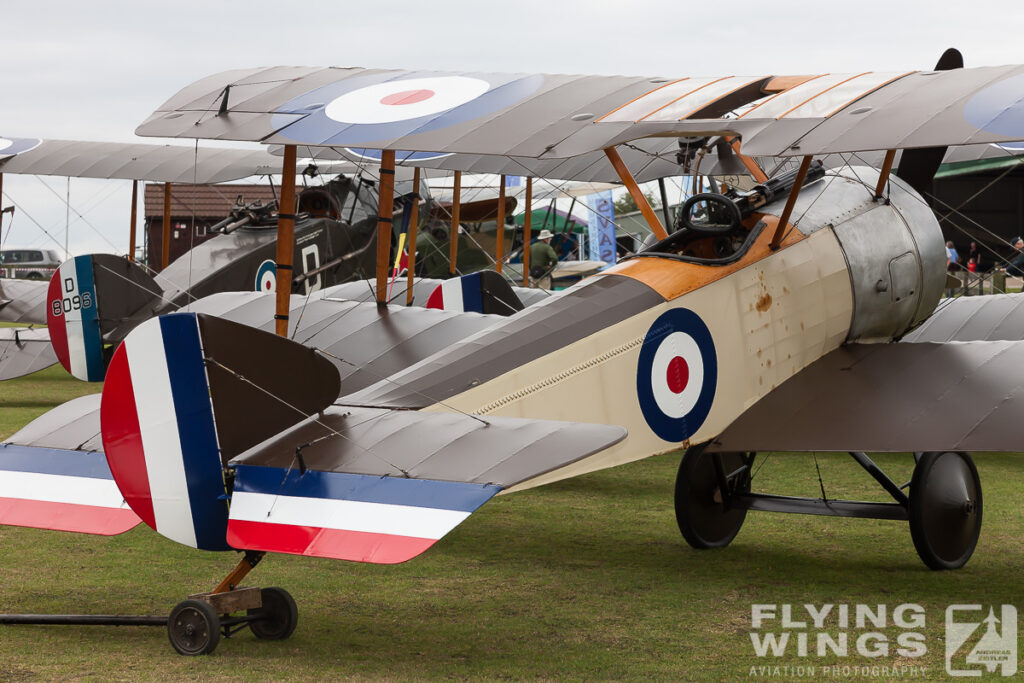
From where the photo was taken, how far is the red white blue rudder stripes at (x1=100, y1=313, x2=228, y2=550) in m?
3.81

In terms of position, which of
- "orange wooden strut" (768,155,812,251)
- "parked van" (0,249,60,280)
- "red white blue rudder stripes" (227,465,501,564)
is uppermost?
"orange wooden strut" (768,155,812,251)

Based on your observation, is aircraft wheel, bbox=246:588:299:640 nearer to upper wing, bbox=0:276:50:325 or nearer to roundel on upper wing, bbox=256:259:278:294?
roundel on upper wing, bbox=256:259:278:294

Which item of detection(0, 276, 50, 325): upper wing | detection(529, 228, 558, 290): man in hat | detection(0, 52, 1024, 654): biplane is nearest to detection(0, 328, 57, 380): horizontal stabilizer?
detection(0, 276, 50, 325): upper wing

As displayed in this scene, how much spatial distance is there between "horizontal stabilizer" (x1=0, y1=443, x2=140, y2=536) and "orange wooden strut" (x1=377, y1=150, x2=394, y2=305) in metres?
3.53

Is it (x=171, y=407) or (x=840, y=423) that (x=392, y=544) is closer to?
(x=171, y=407)

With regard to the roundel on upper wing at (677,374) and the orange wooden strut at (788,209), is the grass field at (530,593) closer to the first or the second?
the roundel on upper wing at (677,374)

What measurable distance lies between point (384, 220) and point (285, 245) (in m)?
1.21

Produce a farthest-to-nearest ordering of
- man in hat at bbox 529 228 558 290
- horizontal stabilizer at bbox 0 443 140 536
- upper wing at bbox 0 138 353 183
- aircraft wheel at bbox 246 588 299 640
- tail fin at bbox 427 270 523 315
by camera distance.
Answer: man in hat at bbox 529 228 558 290 → upper wing at bbox 0 138 353 183 → tail fin at bbox 427 270 523 315 → aircraft wheel at bbox 246 588 299 640 → horizontal stabilizer at bbox 0 443 140 536

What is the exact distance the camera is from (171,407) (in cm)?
383

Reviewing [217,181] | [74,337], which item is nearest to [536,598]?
[74,337]

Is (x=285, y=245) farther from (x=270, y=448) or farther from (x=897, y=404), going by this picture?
(x=897, y=404)

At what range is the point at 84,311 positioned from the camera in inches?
412

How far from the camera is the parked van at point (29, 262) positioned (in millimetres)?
40375

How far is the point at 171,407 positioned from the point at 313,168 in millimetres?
10996
